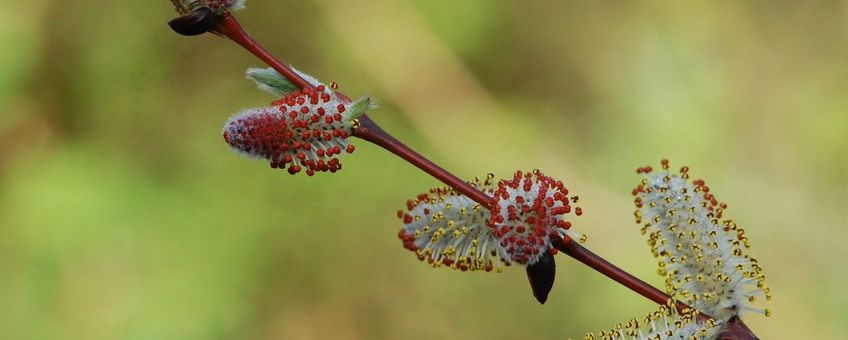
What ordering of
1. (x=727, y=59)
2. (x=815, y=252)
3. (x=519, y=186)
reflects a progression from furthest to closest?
1. (x=727, y=59)
2. (x=815, y=252)
3. (x=519, y=186)

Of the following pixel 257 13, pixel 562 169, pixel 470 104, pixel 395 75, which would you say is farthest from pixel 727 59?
pixel 257 13

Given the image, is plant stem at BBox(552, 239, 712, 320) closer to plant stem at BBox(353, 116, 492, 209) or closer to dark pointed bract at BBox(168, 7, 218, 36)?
plant stem at BBox(353, 116, 492, 209)

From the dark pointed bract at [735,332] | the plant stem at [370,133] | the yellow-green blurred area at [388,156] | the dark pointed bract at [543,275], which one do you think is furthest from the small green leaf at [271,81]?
the yellow-green blurred area at [388,156]

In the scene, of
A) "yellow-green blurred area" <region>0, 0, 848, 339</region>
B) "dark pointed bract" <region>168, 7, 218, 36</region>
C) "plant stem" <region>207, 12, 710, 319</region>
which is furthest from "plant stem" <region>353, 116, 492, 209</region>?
"yellow-green blurred area" <region>0, 0, 848, 339</region>

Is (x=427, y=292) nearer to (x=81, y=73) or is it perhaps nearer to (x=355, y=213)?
(x=355, y=213)

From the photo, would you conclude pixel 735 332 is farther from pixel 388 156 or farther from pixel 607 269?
pixel 388 156

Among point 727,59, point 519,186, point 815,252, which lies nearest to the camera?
point 519,186

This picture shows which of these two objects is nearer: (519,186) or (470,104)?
(519,186)
